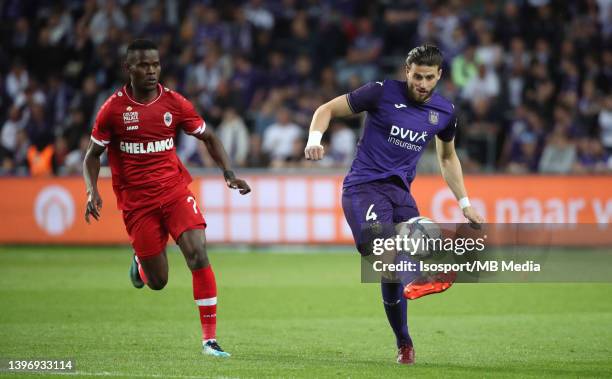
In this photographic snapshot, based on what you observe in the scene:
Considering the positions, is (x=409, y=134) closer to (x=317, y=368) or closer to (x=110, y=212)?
(x=317, y=368)

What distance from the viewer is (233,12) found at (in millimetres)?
24000

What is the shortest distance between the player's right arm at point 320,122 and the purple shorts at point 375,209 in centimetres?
61

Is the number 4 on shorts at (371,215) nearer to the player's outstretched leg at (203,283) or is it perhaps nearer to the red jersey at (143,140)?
the player's outstretched leg at (203,283)

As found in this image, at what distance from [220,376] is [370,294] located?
6789 millimetres

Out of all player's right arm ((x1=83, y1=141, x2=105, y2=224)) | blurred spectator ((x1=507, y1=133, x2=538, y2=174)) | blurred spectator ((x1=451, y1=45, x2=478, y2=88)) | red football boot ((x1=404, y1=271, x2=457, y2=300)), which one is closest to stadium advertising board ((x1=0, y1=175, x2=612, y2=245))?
blurred spectator ((x1=507, y1=133, x2=538, y2=174))

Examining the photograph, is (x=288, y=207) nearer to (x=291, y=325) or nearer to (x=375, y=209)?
(x=291, y=325)

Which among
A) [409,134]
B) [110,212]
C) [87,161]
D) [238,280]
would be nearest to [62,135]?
[110,212]

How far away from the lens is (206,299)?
9109mm

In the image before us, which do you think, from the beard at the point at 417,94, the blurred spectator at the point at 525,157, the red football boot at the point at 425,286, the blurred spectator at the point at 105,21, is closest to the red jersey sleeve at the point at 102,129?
the beard at the point at 417,94

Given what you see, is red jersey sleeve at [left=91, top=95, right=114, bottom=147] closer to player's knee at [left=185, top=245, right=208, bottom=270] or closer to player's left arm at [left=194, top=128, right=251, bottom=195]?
player's left arm at [left=194, top=128, right=251, bottom=195]

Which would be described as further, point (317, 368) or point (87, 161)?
point (87, 161)

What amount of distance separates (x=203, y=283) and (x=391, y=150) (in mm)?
1909

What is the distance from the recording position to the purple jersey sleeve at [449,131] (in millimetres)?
8953

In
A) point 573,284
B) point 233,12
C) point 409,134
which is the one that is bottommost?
point 573,284
